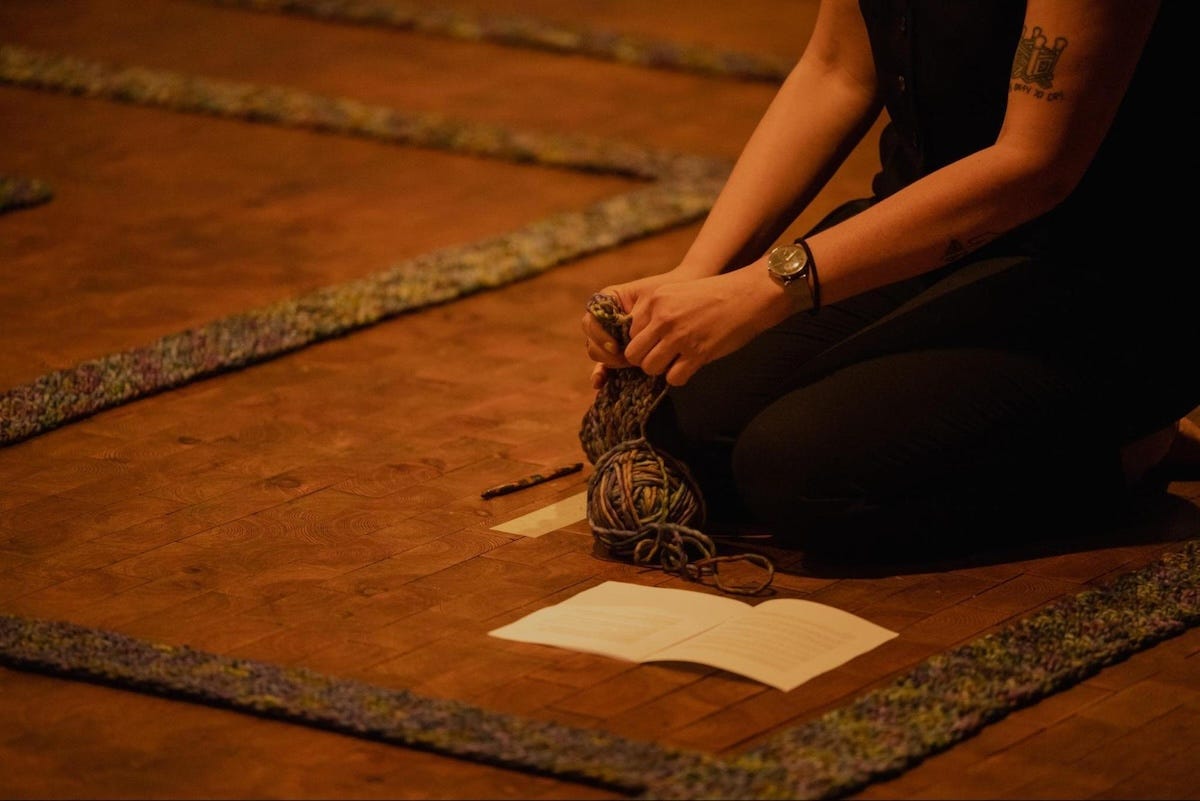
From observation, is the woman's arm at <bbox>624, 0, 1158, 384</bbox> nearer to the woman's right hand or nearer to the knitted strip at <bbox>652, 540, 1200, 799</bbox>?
the woman's right hand

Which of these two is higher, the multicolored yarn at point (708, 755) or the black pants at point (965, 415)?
the black pants at point (965, 415)

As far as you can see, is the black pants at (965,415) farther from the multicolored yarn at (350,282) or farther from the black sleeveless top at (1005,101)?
the multicolored yarn at (350,282)

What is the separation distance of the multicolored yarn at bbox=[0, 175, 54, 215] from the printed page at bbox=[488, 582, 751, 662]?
79.6 inches

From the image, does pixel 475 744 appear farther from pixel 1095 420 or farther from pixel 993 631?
pixel 1095 420

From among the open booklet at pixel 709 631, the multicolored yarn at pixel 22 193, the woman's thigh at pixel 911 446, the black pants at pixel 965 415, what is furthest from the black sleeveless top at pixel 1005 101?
the multicolored yarn at pixel 22 193

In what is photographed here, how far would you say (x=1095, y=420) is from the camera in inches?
86.9

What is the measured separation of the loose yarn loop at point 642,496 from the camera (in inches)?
86.7

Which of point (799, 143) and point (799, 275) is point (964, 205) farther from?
point (799, 143)

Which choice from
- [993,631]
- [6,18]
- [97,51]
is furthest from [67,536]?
[6,18]

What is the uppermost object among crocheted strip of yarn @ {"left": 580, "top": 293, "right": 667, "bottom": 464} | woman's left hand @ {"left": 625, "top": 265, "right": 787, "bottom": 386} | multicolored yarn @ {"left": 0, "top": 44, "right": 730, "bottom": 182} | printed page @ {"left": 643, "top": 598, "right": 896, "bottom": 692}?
multicolored yarn @ {"left": 0, "top": 44, "right": 730, "bottom": 182}

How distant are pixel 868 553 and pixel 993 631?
210mm

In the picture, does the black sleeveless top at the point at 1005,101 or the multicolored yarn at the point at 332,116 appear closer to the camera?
the black sleeveless top at the point at 1005,101

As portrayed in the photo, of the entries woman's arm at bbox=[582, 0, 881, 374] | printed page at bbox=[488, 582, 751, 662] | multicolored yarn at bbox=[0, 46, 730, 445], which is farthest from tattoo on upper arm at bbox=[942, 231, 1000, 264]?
multicolored yarn at bbox=[0, 46, 730, 445]

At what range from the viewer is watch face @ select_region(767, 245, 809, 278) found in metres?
2.10
